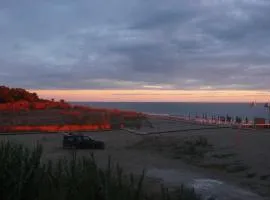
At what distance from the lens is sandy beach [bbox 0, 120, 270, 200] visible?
72.4ft

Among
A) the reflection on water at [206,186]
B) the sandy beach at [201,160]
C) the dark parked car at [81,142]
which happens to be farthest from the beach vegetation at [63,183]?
the dark parked car at [81,142]

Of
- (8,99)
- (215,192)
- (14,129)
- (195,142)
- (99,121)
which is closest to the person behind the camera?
(215,192)

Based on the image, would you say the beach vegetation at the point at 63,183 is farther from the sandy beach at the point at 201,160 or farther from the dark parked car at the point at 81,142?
the dark parked car at the point at 81,142

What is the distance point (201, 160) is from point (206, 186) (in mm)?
13035

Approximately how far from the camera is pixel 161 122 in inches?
2904

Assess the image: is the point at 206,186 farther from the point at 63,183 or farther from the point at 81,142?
the point at 81,142

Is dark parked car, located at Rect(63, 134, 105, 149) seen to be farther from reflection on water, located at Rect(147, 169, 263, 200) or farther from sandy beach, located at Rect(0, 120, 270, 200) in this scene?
reflection on water, located at Rect(147, 169, 263, 200)

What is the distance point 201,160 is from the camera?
112 feet

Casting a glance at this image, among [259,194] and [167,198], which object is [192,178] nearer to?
[259,194]

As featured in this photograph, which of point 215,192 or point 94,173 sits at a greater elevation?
point 94,173

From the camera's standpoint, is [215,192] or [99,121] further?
[99,121]

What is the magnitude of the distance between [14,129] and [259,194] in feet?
137

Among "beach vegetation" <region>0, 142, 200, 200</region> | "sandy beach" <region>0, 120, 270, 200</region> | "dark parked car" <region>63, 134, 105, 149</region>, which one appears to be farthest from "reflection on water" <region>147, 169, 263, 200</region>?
"dark parked car" <region>63, 134, 105, 149</region>

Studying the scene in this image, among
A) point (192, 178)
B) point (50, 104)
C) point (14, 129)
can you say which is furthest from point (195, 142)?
point (50, 104)
